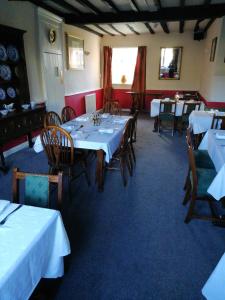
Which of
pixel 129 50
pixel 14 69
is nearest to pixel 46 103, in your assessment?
pixel 14 69

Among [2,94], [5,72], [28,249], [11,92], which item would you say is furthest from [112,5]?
[28,249]

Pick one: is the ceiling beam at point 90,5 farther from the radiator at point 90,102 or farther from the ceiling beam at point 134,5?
the radiator at point 90,102

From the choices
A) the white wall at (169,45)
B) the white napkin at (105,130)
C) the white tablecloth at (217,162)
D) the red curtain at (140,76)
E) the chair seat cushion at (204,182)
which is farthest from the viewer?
the red curtain at (140,76)

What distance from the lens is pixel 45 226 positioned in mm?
1063

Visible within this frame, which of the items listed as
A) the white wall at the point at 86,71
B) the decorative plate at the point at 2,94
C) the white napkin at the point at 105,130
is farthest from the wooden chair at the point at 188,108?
the decorative plate at the point at 2,94

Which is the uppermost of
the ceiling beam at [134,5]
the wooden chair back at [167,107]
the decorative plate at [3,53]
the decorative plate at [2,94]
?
the ceiling beam at [134,5]

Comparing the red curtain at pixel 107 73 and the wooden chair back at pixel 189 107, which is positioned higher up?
the red curtain at pixel 107 73

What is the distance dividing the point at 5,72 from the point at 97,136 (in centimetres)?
200

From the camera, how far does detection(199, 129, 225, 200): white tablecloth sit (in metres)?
1.72

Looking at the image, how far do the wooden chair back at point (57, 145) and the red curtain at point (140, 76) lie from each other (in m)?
5.36

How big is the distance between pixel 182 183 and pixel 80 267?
1.73 m

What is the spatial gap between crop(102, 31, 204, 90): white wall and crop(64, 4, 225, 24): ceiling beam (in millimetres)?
2468

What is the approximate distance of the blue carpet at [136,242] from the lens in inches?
57.4

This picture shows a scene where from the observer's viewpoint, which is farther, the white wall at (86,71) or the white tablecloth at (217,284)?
the white wall at (86,71)
